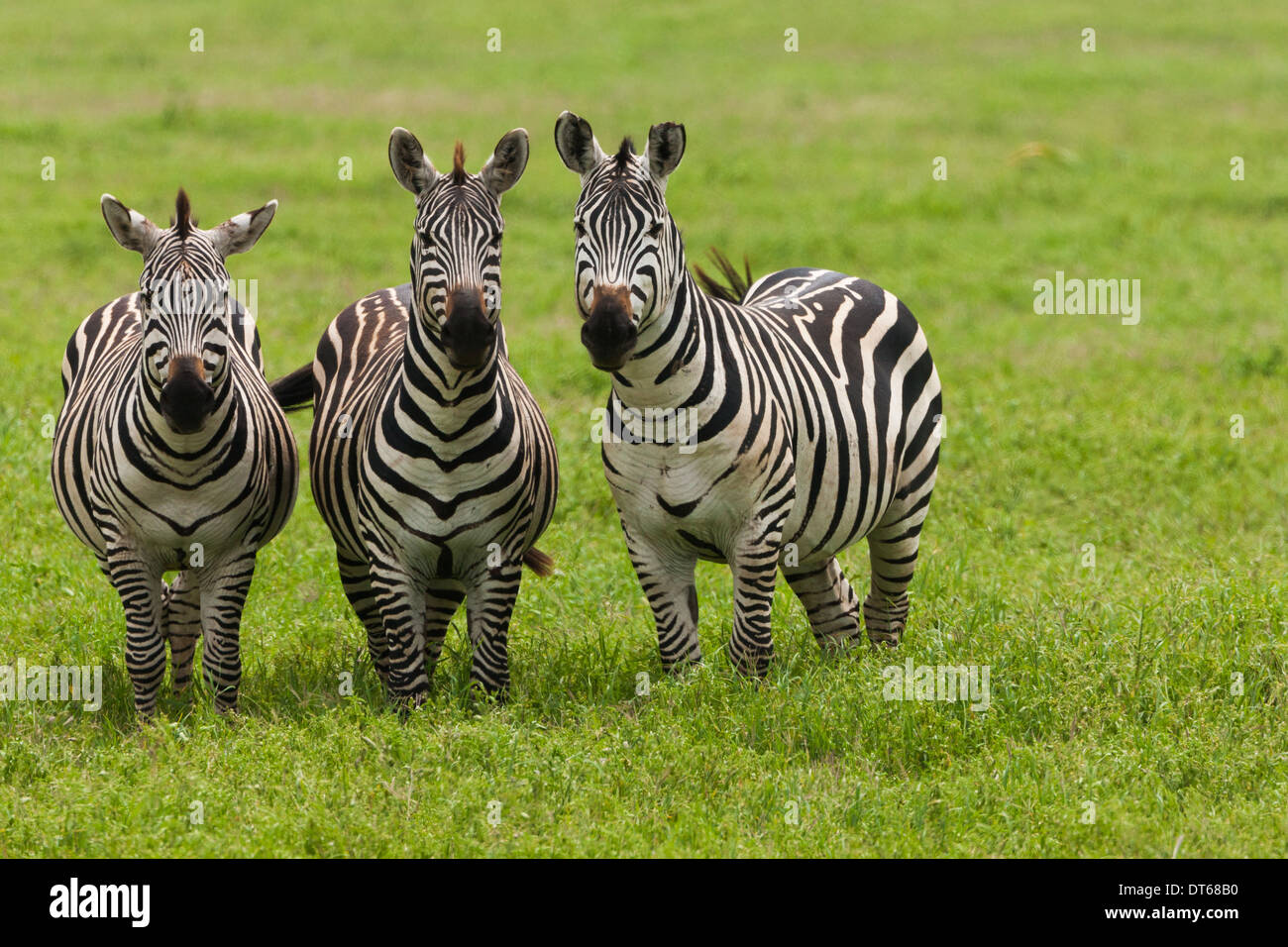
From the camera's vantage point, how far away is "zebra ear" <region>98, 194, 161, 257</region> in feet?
19.3

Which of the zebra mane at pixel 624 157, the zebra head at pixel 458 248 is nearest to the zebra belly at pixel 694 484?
the zebra head at pixel 458 248

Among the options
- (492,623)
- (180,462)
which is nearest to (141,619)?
(180,462)

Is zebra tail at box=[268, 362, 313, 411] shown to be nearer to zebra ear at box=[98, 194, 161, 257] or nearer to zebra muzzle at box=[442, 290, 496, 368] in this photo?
zebra ear at box=[98, 194, 161, 257]

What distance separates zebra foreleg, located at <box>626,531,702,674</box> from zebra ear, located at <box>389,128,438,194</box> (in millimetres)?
1674

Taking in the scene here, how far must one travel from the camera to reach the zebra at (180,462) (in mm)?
5719

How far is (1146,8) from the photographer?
28.8 meters

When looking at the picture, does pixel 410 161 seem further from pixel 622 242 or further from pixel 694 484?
pixel 694 484

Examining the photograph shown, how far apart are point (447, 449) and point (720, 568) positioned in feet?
11.1

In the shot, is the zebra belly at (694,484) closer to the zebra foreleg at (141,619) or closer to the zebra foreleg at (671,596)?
the zebra foreleg at (671,596)

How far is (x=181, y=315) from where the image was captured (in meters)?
5.64

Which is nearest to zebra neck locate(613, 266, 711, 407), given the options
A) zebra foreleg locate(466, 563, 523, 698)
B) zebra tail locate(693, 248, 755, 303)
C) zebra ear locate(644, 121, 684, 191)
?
zebra ear locate(644, 121, 684, 191)

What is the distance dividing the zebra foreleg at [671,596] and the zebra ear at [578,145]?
5.05 feet

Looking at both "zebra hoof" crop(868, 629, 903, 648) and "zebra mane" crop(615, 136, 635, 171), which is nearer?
"zebra mane" crop(615, 136, 635, 171)
